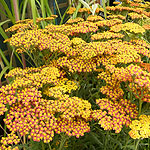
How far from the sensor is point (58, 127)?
80 cm

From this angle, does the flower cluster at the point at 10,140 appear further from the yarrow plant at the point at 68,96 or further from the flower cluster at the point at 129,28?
the flower cluster at the point at 129,28

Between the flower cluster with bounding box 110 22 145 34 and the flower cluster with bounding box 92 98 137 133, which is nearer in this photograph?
the flower cluster with bounding box 92 98 137 133

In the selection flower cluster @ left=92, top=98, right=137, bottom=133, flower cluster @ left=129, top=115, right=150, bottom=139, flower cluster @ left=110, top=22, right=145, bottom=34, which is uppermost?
flower cluster @ left=110, top=22, right=145, bottom=34

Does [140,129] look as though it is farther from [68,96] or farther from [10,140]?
[10,140]

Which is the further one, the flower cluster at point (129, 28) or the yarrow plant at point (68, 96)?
the flower cluster at point (129, 28)

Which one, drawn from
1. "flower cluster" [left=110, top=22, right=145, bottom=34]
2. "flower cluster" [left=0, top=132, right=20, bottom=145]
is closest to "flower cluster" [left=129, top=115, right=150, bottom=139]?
"flower cluster" [left=0, top=132, right=20, bottom=145]

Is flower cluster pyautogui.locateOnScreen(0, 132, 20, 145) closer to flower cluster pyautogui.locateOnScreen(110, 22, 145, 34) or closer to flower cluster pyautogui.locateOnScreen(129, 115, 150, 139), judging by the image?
flower cluster pyautogui.locateOnScreen(129, 115, 150, 139)

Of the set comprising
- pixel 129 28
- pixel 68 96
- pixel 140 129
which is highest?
pixel 129 28

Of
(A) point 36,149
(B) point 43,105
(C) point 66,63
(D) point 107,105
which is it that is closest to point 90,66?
(C) point 66,63

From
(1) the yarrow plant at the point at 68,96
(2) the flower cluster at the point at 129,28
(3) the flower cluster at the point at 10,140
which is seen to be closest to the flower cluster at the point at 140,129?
(1) the yarrow plant at the point at 68,96

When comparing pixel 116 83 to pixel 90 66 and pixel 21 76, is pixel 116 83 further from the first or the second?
pixel 21 76

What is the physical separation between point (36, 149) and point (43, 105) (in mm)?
292

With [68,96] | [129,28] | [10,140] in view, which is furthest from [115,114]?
[129,28]

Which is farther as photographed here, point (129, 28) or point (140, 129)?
point (129, 28)
